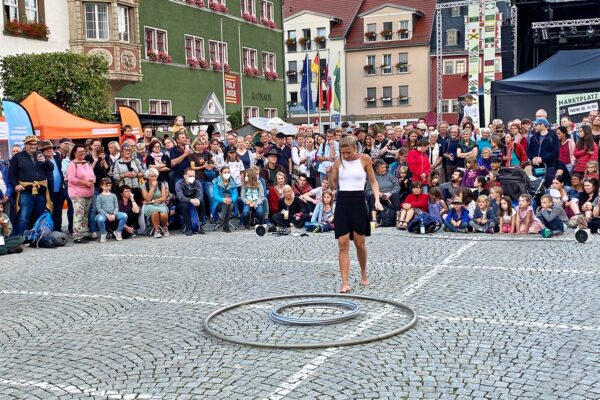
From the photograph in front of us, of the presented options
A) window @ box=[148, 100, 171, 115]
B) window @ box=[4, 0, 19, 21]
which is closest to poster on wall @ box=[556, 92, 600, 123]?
window @ box=[4, 0, 19, 21]

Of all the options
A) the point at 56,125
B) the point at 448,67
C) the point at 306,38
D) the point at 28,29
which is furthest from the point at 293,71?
the point at 56,125

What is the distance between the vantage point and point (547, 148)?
51.1 ft

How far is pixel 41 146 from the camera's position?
14484mm

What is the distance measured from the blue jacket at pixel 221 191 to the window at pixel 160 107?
22574 millimetres

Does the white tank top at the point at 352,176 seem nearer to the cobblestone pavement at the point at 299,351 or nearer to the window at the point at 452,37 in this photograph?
the cobblestone pavement at the point at 299,351

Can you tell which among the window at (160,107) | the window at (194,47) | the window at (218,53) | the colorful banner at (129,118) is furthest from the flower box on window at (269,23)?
the colorful banner at (129,118)

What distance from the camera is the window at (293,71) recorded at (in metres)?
73.2

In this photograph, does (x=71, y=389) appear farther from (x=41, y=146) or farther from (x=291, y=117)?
(x=291, y=117)

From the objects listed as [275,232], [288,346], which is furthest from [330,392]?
[275,232]

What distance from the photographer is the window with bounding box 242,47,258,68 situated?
151ft

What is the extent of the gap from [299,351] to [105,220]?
9048 millimetres

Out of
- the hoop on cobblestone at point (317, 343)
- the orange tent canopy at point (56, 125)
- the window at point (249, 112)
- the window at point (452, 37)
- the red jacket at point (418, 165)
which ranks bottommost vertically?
the hoop on cobblestone at point (317, 343)

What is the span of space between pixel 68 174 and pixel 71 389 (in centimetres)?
951

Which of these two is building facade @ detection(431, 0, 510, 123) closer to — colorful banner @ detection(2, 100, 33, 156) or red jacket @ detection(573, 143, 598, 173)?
red jacket @ detection(573, 143, 598, 173)
